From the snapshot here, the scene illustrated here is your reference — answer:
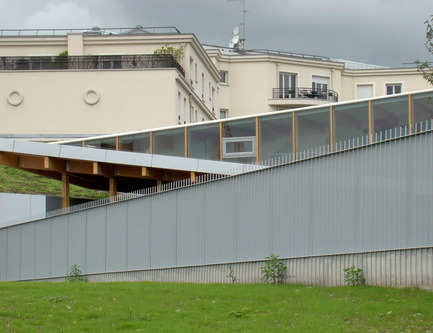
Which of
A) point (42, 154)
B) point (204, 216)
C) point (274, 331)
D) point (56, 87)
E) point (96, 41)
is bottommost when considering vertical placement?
point (274, 331)

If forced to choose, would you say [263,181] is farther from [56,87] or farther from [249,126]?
[56,87]

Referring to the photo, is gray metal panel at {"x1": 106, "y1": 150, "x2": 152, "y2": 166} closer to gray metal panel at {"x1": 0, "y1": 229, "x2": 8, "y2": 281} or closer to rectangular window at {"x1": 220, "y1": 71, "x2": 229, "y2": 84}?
gray metal panel at {"x1": 0, "y1": 229, "x2": 8, "y2": 281}

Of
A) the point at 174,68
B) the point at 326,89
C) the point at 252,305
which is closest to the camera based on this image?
the point at 252,305

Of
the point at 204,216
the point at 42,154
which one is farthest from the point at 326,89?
the point at 204,216

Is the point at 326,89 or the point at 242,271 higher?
the point at 326,89

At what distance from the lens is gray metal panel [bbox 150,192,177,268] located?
68.8 feet

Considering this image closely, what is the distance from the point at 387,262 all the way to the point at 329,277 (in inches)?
57.1

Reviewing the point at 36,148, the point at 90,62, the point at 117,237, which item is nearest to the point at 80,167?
the point at 36,148

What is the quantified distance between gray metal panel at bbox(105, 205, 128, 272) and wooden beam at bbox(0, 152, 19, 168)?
5843mm

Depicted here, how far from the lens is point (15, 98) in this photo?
1901 inches

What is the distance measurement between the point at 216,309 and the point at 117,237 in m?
9.02

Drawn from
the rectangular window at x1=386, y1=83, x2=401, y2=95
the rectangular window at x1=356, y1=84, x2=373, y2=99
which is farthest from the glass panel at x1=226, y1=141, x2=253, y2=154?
the rectangular window at x1=386, y1=83, x2=401, y2=95

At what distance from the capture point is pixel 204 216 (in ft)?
66.4

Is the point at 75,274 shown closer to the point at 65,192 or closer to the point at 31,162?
the point at 65,192
